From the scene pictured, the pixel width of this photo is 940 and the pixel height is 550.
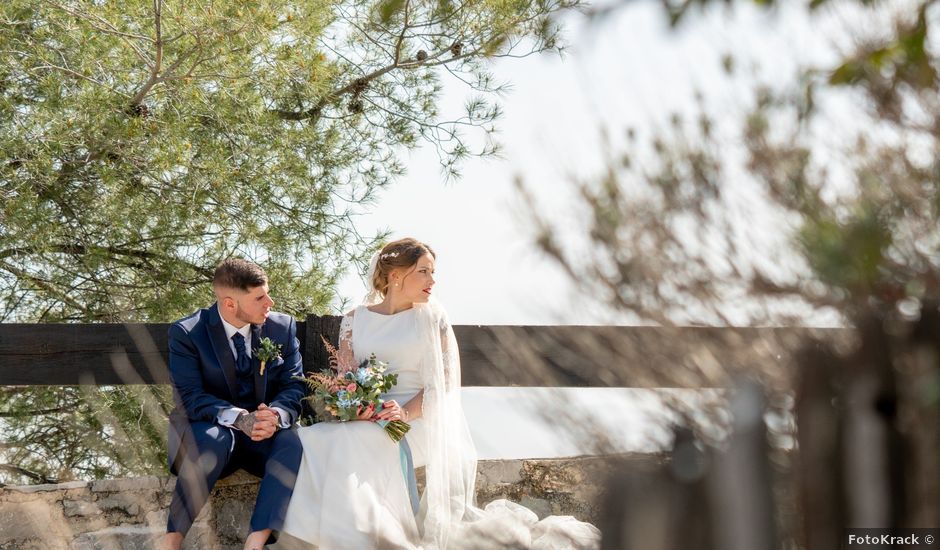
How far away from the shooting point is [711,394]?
1659 mm

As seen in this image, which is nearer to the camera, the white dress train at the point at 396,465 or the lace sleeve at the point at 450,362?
the white dress train at the point at 396,465

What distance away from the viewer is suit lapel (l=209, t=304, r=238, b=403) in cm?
488

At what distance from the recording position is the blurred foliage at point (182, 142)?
7.03 meters

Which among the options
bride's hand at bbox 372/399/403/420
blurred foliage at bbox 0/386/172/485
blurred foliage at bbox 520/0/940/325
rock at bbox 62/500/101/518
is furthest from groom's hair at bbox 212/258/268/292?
blurred foliage at bbox 520/0/940/325

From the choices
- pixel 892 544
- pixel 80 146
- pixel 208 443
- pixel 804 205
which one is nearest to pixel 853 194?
pixel 804 205

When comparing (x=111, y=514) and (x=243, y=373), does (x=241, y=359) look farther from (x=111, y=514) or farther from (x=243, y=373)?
(x=111, y=514)

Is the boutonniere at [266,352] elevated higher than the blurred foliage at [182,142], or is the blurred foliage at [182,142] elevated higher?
the blurred foliage at [182,142]

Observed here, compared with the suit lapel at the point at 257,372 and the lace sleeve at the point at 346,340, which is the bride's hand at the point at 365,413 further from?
the suit lapel at the point at 257,372

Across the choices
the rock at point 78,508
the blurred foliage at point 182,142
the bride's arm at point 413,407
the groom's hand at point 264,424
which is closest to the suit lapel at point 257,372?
the groom's hand at point 264,424

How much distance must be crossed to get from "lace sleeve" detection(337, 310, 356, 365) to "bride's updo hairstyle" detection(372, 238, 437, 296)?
28 cm

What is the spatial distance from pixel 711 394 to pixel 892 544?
33cm

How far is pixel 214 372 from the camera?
4.87 metres

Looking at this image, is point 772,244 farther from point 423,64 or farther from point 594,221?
point 423,64

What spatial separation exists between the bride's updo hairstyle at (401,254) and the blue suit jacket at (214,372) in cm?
60
